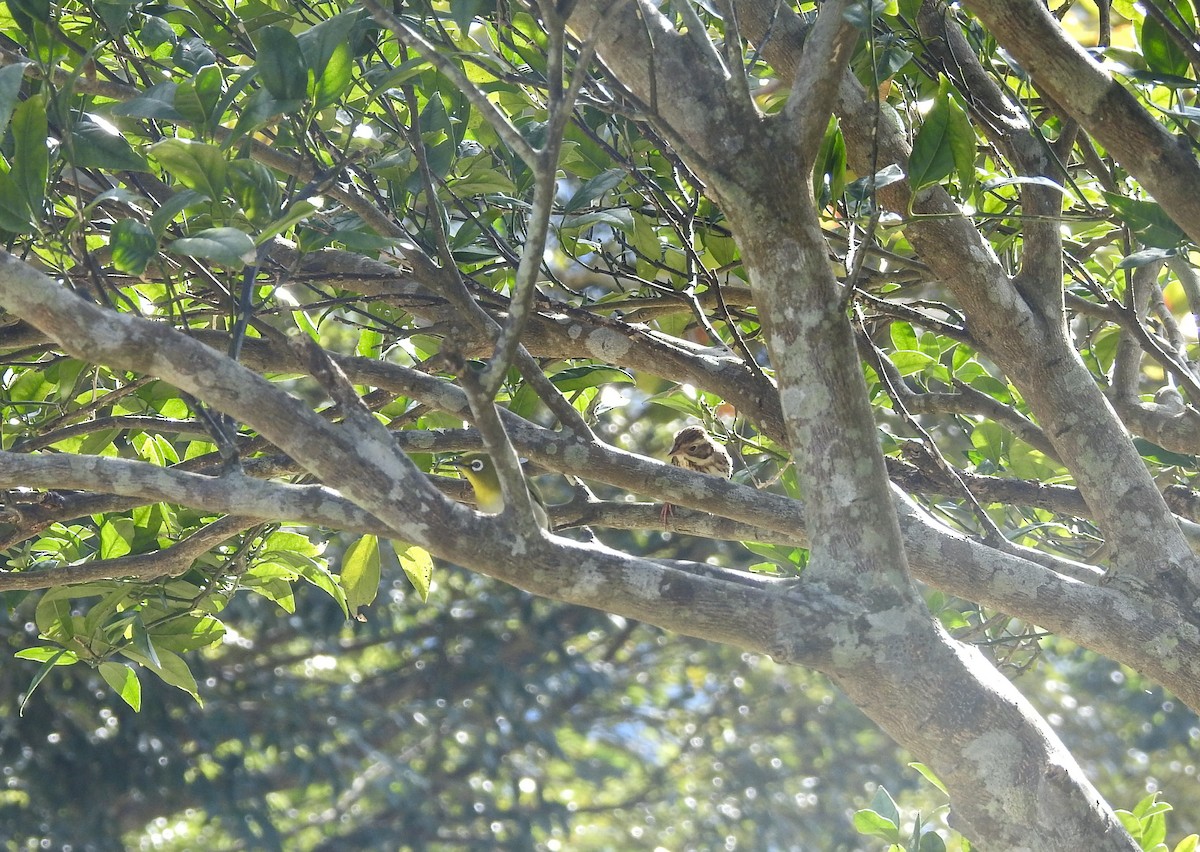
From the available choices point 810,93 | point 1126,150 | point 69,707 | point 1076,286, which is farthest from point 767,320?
point 69,707

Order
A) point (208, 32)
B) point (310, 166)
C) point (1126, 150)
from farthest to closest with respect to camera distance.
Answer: point (208, 32), point (310, 166), point (1126, 150)

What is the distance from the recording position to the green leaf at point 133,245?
116 cm

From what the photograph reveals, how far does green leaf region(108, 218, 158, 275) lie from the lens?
1164 mm

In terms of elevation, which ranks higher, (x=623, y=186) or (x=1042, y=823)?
(x=623, y=186)

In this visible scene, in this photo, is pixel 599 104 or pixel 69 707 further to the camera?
pixel 69 707

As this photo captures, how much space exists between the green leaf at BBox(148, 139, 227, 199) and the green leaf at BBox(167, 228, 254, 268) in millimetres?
126

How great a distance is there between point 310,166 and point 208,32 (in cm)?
31

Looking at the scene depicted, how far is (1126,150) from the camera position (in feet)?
3.78

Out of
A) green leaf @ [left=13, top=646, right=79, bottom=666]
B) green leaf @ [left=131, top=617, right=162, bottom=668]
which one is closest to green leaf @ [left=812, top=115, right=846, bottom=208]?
green leaf @ [left=131, top=617, right=162, bottom=668]

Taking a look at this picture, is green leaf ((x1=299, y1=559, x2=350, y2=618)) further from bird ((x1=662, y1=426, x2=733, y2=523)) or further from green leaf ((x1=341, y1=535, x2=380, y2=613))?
bird ((x1=662, y1=426, x2=733, y2=523))

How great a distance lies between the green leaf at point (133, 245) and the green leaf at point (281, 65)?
0.21 m

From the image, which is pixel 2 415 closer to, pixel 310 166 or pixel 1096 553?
pixel 310 166

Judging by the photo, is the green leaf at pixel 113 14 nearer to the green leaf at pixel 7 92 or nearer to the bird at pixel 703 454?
the green leaf at pixel 7 92

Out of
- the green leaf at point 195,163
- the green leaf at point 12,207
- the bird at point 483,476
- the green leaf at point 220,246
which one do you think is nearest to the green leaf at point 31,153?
the green leaf at point 12,207
